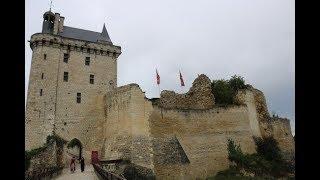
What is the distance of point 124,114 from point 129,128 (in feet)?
4.34

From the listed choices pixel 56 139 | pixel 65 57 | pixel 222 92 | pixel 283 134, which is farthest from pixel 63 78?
pixel 283 134

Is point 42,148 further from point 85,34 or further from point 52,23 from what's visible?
point 85,34

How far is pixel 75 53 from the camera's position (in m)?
33.6

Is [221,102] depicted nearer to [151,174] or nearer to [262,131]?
[262,131]

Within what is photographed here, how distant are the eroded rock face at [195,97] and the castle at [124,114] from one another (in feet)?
0.26

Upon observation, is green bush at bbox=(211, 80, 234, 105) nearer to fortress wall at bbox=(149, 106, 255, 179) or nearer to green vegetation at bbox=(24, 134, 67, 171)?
fortress wall at bbox=(149, 106, 255, 179)

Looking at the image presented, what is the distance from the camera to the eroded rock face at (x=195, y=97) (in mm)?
31078

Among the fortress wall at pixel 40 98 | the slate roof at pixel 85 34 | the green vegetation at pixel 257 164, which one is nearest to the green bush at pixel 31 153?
the fortress wall at pixel 40 98

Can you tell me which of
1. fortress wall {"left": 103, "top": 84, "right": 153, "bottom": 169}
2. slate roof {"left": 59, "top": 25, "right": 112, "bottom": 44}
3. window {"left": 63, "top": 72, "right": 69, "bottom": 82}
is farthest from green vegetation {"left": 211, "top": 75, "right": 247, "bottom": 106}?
window {"left": 63, "top": 72, "right": 69, "bottom": 82}

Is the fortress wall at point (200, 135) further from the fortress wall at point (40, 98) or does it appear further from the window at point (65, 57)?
the window at point (65, 57)

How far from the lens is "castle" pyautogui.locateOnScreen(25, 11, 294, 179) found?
27.1 metres

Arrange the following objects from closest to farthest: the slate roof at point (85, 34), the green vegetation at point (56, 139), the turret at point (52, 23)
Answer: the green vegetation at point (56, 139), the turret at point (52, 23), the slate roof at point (85, 34)
